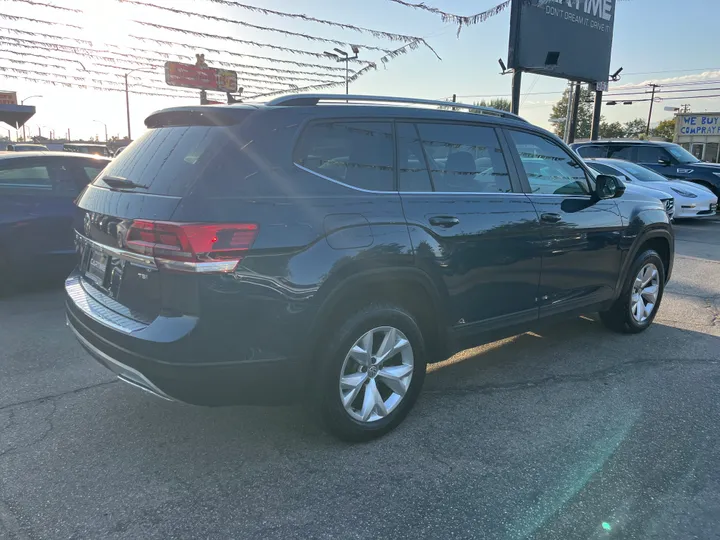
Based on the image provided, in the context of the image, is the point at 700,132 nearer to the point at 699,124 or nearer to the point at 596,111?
the point at 699,124

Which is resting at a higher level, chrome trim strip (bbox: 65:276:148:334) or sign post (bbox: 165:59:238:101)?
sign post (bbox: 165:59:238:101)

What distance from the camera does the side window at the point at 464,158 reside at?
3.38m

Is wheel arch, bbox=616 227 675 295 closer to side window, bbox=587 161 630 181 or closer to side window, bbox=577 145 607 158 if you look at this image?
side window, bbox=587 161 630 181

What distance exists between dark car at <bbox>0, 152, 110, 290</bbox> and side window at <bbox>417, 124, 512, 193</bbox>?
14.6 feet

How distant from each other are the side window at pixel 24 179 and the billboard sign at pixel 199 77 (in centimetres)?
1461

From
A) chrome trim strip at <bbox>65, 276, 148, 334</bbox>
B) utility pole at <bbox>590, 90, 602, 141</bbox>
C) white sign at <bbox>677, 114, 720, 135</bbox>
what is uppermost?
white sign at <bbox>677, 114, 720, 135</bbox>

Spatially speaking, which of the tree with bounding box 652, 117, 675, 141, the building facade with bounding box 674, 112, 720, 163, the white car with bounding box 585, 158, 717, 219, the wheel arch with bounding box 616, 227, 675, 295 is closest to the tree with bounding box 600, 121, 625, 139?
the tree with bounding box 652, 117, 675, 141

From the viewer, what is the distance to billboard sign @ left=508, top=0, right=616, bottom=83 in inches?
581

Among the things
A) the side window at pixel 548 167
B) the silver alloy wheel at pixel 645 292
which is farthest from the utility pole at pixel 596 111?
the side window at pixel 548 167

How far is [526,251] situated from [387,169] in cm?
125

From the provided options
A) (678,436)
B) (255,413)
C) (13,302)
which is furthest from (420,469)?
(13,302)

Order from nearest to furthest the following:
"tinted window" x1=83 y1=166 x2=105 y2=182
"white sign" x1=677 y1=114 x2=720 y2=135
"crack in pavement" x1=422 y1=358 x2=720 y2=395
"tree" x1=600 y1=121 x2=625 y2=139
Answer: "crack in pavement" x1=422 y1=358 x2=720 y2=395 → "tinted window" x1=83 y1=166 x2=105 y2=182 → "white sign" x1=677 y1=114 x2=720 y2=135 → "tree" x1=600 y1=121 x2=625 y2=139

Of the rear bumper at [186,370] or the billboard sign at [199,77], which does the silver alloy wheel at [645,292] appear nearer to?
the rear bumper at [186,370]

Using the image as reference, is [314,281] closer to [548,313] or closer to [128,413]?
[128,413]
